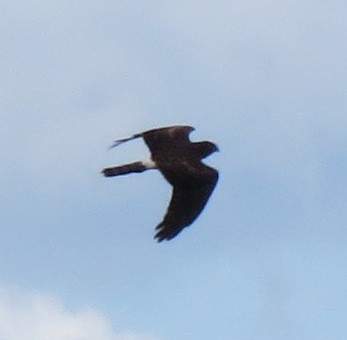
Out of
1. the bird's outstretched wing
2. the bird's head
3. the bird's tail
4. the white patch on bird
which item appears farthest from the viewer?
the bird's head

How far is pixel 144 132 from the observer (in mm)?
52844

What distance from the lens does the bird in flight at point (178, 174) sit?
5128 cm

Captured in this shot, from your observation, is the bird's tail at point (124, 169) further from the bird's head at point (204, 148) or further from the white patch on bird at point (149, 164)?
the bird's head at point (204, 148)

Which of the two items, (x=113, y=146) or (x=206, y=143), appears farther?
(x=206, y=143)

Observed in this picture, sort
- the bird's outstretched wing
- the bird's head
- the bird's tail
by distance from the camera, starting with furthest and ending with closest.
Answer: the bird's head → the bird's tail → the bird's outstretched wing

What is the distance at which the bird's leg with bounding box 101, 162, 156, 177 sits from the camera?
5162 cm

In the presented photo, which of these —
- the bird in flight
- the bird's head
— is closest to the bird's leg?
the bird in flight

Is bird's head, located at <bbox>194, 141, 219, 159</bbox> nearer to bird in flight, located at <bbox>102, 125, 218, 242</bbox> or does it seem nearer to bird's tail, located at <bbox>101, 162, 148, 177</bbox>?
bird in flight, located at <bbox>102, 125, 218, 242</bbox>

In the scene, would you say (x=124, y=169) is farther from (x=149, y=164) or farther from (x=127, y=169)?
(x=149, y=164)

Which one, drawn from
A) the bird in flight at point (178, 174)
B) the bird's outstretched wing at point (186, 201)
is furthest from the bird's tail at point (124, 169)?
the bird's outstretched wing at point (186, 201)

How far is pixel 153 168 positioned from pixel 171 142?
1415mm

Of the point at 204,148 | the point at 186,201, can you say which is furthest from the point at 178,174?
the point at 204,148

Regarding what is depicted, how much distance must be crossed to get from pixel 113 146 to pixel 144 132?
2.97m

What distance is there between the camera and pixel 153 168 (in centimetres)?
5159
